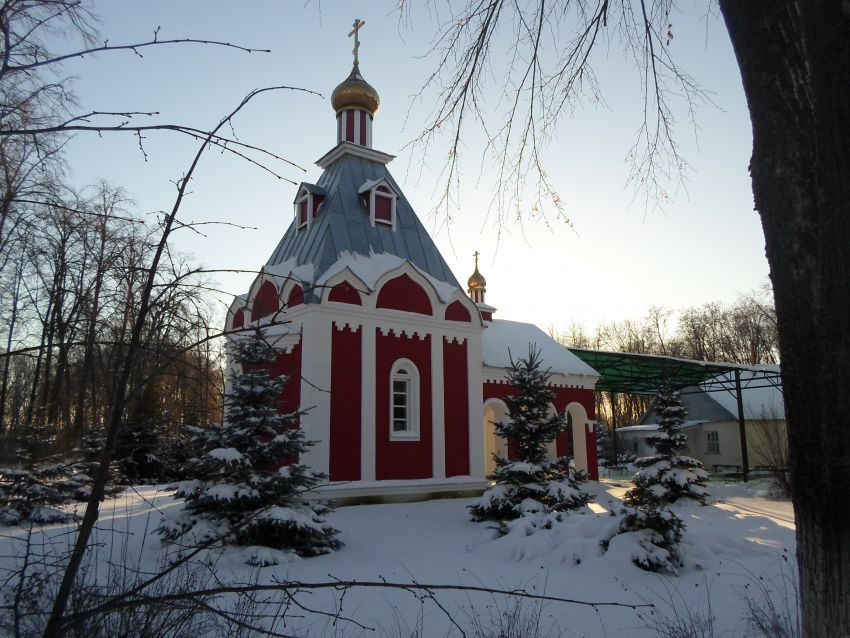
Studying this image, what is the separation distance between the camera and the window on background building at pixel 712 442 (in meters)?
30.0

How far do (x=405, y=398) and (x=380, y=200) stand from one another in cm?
537

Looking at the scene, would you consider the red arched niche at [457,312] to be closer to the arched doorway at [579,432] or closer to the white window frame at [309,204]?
the white window frame at [309,204]

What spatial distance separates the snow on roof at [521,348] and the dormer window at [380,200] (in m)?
5.15

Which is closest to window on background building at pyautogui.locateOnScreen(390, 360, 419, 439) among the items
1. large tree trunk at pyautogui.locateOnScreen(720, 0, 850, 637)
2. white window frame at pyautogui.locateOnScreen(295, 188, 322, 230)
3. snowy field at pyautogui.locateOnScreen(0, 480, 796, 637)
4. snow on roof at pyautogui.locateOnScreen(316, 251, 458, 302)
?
snow on roof at pyautogui.locateOnScreen(316, 251, 458, 302)

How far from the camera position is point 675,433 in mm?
15398

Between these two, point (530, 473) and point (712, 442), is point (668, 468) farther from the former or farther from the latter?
point (712, 442)

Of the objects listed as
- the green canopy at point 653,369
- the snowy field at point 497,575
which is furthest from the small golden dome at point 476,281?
the snowy field at point 497,575

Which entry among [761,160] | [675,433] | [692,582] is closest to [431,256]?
[675,433]

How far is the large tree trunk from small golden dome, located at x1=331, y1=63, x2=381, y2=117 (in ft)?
51.2

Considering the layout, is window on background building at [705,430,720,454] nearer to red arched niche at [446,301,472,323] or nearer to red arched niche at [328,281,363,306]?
red arched niche at [446,301,472,323]

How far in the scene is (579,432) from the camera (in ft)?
66.9

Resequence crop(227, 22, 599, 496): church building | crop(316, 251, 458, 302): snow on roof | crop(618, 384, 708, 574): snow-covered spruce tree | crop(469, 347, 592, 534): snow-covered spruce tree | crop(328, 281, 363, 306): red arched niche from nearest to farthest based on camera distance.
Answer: crop(469, 347, 592, 534): snow-covered spruce tree → crop(328, 281, 363, 306): red arched niche → crop(227, 22, 599, 496): church building → crop(618, 384, 708, 574): snow-covered spruce tree → crop(316, 251, 458, 302): snow on roof

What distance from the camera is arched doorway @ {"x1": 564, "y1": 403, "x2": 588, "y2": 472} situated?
2042 centimetres

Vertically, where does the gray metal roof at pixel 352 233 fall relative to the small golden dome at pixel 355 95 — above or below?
below
